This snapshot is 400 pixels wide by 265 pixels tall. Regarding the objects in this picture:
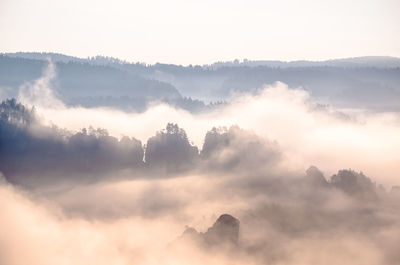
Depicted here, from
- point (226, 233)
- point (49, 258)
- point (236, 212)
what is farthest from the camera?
point (236, 212)

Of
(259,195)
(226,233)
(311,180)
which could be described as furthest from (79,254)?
(311,180)

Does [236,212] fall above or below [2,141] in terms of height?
below

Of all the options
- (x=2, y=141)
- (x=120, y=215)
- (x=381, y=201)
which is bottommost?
(x=120, y=215)

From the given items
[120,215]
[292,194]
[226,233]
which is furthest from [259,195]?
[226,233]

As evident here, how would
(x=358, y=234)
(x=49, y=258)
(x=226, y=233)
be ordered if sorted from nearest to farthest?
1. (x=226, y=233)
2. (x=49, y=258)
3. (x=358, y=234)

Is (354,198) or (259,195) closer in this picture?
(354,198)

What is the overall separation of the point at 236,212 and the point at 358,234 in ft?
137

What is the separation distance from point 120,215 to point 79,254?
166 feet

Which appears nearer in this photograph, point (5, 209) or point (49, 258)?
point (49, 258)

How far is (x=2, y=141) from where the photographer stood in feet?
644

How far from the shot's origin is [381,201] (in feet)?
594

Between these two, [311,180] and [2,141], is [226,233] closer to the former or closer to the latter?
[311,180]

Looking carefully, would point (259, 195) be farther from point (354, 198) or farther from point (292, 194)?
point (354, 198)

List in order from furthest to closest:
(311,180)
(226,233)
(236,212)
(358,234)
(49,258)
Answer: (311,180)
(236,212)
(358,234)
(49,258)
(226,233)
